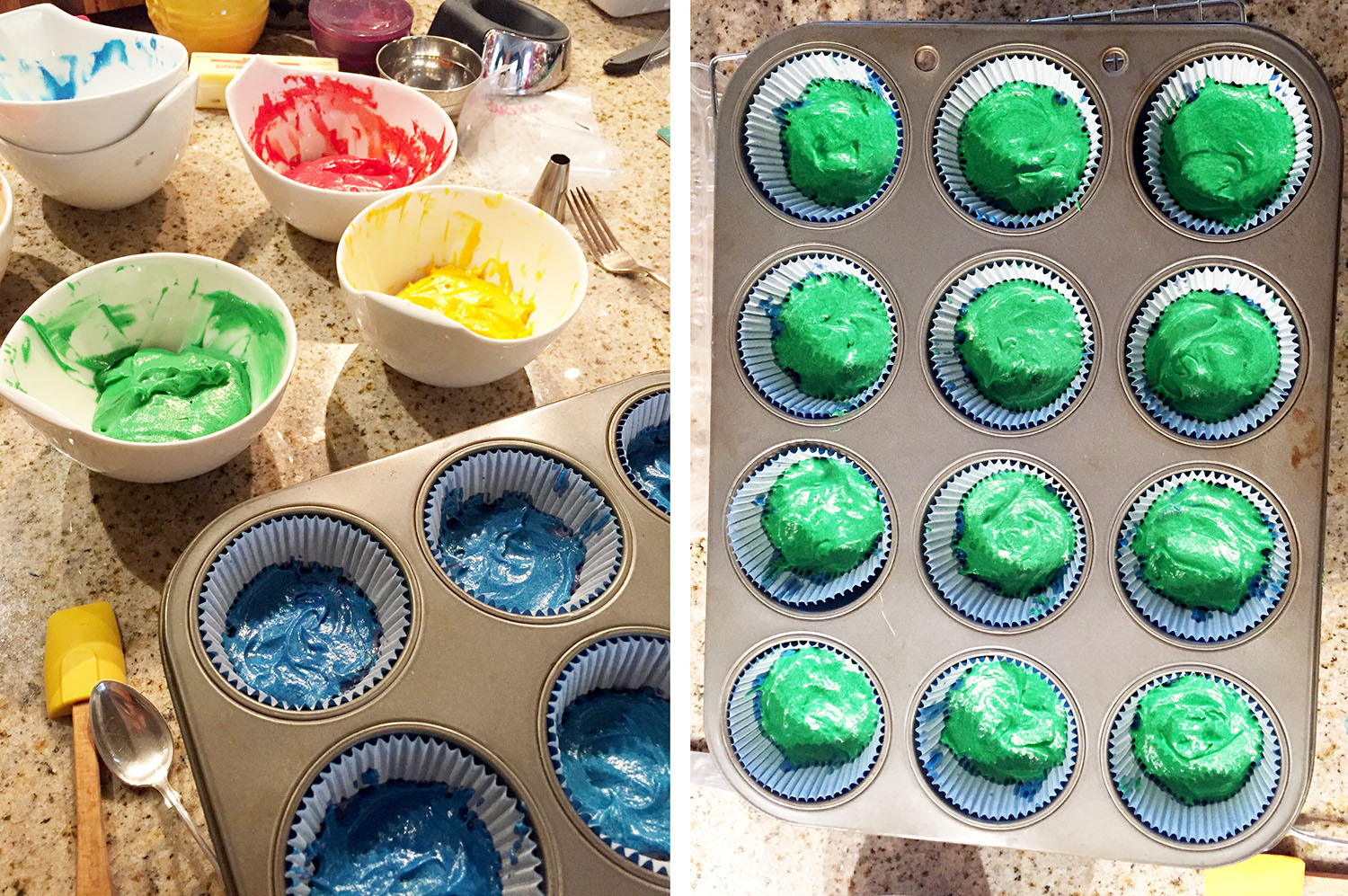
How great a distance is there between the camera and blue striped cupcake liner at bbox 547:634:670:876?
839mm

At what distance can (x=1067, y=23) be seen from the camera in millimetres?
894

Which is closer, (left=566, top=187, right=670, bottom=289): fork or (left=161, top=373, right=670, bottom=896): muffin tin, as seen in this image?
(left=161, top=373, right=670, bottom=896): muffin tin

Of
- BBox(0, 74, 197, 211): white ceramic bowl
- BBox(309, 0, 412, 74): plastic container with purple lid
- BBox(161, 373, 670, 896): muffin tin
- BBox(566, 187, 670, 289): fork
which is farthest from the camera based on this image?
BBox(309, 0, 412, 74): plastic container with purple lid

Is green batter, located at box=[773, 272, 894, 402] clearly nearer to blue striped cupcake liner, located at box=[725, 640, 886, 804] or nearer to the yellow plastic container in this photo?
blue striped cupcake liner, located at box=[725, 640, 886, 804]

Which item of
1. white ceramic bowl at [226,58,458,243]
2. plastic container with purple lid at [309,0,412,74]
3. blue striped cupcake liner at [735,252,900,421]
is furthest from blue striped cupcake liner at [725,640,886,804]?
plastic container with purple lid at [309,0,412,74]

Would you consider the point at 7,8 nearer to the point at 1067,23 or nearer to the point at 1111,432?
the point at 1067,23

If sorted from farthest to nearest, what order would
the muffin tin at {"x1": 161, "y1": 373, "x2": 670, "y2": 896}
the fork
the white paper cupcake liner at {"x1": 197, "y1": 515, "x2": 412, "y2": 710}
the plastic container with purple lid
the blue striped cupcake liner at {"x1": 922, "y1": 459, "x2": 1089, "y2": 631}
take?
the plastic container with purple lid < the fork < the blue striped cupcake liner at {"x1": 922, "y1": 459, "x2": 1089, "y2": 631} < the white paper cupcake liner at {"x1": 197, "y1": 515, "x2": 412, "y2": 710} < the muffin tin at {"x1": 161, "y1": 373, "x2": 670, "y2": 896}

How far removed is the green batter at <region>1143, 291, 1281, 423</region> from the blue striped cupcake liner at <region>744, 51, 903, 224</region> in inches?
12.0

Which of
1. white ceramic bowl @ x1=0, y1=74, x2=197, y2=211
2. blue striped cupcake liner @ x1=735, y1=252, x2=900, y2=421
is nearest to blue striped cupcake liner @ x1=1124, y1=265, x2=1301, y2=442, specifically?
blue striped cupcake liner @ x1=735, y1=252, x2=900, y2=421

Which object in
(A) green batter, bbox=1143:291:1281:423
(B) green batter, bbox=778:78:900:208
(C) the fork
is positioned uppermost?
(B) green batter, bbox=778:78:900:208

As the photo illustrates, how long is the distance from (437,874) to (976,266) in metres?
0.73

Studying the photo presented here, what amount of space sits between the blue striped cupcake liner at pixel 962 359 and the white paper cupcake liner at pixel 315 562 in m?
0.55

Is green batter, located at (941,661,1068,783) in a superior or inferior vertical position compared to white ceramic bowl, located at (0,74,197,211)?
inferior

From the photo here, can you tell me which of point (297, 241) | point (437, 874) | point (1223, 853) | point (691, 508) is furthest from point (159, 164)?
point (1223, 853)
